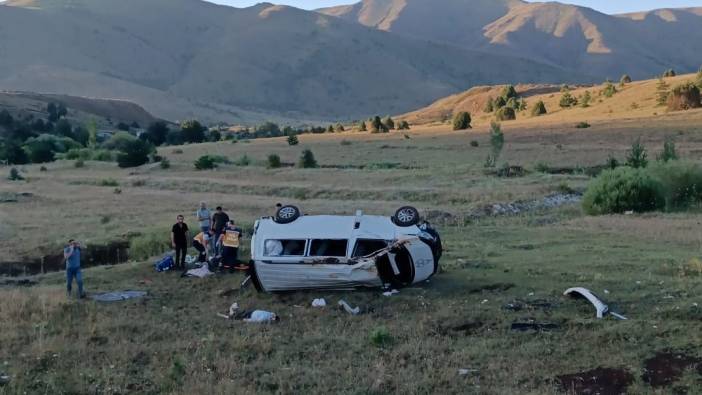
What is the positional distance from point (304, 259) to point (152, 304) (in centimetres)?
324

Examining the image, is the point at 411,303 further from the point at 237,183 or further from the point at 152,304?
the point at 237,183

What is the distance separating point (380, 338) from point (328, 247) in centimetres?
417

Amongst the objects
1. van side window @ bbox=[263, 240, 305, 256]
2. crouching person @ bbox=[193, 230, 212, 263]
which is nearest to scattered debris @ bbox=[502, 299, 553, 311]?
van side window @ bbox=[263, 240, 305, 256]

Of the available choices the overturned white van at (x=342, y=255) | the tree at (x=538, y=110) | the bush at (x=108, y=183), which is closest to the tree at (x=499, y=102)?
the tree at (x=538, y=110)

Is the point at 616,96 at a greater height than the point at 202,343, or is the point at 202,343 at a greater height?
the point at 616,96

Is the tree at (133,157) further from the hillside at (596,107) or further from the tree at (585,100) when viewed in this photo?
the tree at (585,100)

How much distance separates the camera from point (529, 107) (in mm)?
99750

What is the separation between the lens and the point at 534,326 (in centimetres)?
1262

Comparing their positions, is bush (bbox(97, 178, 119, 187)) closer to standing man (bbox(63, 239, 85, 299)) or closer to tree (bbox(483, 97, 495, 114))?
standing man (bbox(63, 239, 85, 299))

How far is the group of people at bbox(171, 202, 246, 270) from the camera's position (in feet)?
60.9

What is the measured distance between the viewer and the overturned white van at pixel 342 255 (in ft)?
51.1

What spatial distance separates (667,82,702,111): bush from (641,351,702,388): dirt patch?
6619cm

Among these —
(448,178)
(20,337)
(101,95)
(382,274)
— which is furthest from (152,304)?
(101,95)

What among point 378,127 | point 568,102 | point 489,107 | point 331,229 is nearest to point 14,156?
point 378,127
